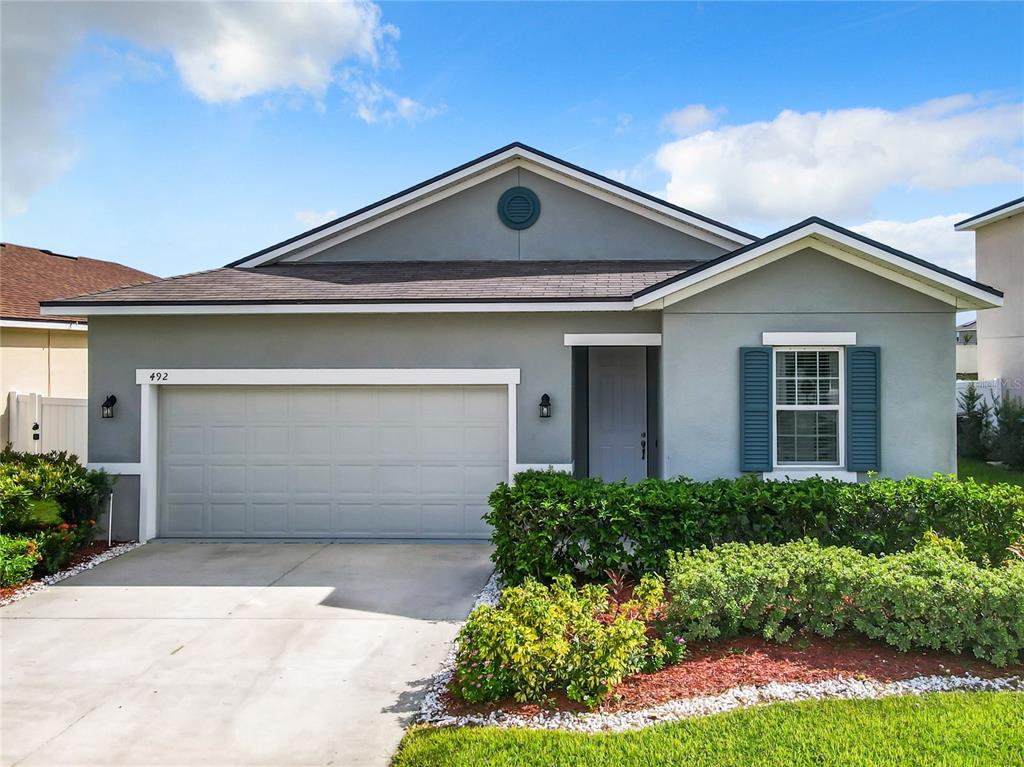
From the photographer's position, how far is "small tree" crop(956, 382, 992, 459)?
1695 centimetres

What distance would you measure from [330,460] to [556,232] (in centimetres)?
536

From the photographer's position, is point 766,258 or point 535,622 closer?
point 535,622

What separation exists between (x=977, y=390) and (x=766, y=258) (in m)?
12.0

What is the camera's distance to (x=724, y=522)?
291 inches

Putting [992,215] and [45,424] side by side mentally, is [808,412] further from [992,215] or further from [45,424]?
[45,424]

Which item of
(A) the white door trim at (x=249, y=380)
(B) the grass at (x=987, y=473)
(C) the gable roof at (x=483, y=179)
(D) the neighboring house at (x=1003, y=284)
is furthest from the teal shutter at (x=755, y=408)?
(D) the neighboring house at (x=1003, y=284)

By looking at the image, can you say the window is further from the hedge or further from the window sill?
the hedge

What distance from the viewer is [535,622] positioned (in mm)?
5395

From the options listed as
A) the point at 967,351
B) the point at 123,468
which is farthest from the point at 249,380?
the point at 967,351

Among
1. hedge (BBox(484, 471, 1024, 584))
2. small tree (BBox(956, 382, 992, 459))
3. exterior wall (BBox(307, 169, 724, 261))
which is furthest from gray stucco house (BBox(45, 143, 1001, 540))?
small tree (BBox(956, 382, 992, 459))

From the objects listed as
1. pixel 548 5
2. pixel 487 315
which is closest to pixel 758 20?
pixel 548 5

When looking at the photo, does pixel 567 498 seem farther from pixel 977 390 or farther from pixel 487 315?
pixel 977 390

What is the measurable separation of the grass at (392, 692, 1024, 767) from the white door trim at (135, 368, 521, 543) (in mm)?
5575

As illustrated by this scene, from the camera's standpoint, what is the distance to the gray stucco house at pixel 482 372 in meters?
9.12
